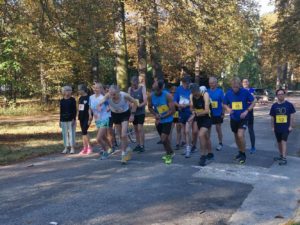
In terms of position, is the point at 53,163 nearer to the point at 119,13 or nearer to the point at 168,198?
the point at 168,198

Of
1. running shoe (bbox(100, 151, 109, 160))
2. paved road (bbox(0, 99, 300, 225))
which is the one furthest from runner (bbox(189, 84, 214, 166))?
running shoe (bbox(100, 151, 109, 160))

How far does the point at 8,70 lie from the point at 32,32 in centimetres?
1372

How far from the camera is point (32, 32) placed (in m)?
16.4

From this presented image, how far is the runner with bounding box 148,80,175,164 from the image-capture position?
35.0ft

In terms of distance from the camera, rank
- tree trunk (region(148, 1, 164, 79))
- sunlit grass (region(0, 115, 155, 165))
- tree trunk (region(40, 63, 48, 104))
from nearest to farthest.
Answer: sunlit grass (region(0, 115, 155, 165))
tree trunk (region(148, 1, 164, 79))
tree trunk (region(40, 63, 48, 104))

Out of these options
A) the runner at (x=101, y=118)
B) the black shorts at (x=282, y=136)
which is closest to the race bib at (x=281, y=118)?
the black shorts at (x=282, y=136)

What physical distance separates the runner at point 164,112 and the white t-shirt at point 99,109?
134 centimetres

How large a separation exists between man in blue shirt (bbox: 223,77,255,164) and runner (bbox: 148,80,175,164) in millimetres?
1405

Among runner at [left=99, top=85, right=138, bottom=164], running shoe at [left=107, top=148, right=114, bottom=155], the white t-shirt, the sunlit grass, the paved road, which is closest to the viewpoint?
the paved road

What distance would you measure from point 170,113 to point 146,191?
9.48 feet

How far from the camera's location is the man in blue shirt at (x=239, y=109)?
35.7 ft

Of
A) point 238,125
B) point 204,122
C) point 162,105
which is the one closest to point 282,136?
point 238,125

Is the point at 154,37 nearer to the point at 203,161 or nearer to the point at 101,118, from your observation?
the point at 101,118

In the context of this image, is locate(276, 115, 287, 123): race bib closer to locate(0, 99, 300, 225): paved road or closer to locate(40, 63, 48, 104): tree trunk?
locate(0, 99, 300, 225): paved road
